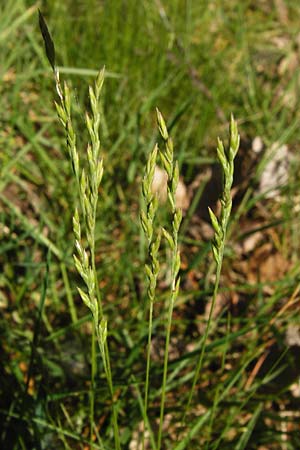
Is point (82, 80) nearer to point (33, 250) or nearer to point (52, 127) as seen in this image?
point (52, 127)

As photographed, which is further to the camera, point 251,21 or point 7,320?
point 251,21

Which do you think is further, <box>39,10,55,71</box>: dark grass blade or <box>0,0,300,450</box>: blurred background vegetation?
<box>0,0,300,450</box>: blurred background vegetation

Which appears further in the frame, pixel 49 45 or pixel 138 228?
pixel 138 228

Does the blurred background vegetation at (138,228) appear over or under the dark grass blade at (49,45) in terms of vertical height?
under

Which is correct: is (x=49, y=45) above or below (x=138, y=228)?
above

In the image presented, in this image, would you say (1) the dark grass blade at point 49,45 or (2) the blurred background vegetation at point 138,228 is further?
(2) the blurred background vegetation at point 138,228

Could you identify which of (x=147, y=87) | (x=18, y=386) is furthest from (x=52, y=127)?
(x=18, y=386)

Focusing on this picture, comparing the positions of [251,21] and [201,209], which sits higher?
[251,21]

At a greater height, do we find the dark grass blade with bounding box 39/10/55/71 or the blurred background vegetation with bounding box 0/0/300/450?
the dark grass blade with bounding box 39/10/55/71
